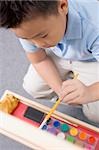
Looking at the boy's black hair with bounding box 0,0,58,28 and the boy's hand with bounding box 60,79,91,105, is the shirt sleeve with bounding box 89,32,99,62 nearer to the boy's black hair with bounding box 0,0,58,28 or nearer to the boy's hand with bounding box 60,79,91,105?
the boy's hand with bounding box 60,79,91,105

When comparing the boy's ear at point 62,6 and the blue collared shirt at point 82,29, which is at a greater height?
the boy's ear at point 62,6

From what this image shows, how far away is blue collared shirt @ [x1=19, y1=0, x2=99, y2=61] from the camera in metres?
0.72

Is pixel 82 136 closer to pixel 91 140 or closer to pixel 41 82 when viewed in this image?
pixel 91 140

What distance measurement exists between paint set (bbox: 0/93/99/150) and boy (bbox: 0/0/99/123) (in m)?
0.07

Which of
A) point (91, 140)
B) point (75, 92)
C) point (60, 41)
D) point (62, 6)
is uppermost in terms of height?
point (62, 6)

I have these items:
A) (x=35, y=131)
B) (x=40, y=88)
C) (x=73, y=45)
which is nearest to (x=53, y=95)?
(x=40, y=88)

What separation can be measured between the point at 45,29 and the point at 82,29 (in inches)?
6.2

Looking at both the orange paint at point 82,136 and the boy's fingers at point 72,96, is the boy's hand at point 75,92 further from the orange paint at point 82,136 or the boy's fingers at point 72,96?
the orange paint at point 82,136

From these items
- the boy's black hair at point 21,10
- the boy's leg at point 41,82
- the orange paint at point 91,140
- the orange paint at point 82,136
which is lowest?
the orange paint at point 91,140

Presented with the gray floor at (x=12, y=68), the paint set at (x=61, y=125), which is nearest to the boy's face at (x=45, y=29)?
the paint set at (x=61, y=125)

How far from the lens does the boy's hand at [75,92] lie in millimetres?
722

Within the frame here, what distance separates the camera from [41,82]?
3.34 ft

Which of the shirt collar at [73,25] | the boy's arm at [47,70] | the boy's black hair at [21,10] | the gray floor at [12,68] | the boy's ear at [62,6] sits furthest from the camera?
the gray floor at [12,68]

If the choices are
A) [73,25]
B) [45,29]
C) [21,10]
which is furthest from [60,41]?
[21,10]
